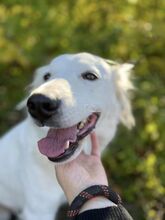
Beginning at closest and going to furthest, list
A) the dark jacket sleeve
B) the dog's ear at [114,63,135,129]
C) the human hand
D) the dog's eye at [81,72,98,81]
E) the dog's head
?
the dark jacket sleeve
the human hand
the dog's head
the dog's eye at [81,72,98,81]
the dog's ear at [114,63,135,129]

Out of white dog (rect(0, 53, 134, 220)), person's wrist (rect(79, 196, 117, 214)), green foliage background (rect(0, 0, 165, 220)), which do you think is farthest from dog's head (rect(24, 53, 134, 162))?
green foliage background (rect(0, 0, 165, 220))

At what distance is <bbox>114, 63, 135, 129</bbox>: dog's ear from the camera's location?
276 centimetres

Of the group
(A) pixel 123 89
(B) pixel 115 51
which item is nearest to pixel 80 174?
(A) pixel 123 89

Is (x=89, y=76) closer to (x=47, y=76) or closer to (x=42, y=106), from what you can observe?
(x=47, y=76)

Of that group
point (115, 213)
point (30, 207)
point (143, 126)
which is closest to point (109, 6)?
point (143, 126)

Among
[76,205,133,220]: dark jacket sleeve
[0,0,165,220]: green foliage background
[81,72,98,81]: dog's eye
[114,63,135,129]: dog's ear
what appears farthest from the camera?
[0,0,165,220]: green foliage background

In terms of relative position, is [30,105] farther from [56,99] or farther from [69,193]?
[69,193]

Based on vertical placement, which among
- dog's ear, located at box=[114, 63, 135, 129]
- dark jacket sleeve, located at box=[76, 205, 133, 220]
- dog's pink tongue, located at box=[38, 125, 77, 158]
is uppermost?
dark jacket sleeve, located at box=[76, 205, 133, 220]

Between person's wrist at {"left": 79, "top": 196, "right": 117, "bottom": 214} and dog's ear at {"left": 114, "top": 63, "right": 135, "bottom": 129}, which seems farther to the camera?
dog's ear at {"left": 114, "top": 63, "right": 135, "bottom": 129}

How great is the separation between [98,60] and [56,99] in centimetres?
62

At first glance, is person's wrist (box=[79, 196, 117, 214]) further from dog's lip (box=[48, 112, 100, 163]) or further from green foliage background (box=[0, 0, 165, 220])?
green foliage background (box=[0, 0, 165, 220])

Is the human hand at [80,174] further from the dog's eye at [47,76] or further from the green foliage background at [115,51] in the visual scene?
the green foliage background at [115,51]

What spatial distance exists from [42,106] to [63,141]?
0.27 m

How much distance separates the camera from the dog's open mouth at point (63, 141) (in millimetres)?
2236
